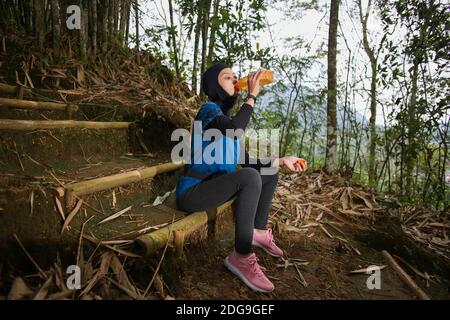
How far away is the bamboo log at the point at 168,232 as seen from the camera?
5.07 ft

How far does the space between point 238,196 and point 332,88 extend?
3.85 metres

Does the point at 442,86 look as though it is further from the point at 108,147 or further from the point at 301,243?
the point at 108,147

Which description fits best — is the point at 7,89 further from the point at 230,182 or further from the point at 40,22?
the point at 230,182

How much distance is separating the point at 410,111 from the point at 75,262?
5.31 metres

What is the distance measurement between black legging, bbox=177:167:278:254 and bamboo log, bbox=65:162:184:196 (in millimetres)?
450

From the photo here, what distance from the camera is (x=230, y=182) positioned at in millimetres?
1907

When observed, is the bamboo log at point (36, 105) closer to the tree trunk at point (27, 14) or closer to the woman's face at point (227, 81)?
the woman's face at point (227, 81)

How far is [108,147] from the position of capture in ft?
9.51

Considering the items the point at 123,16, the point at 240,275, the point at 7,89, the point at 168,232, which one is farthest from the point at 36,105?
the point at 123,16

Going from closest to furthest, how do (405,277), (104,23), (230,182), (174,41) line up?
(230,182) → (405,277) → (104,23) → (174,41)

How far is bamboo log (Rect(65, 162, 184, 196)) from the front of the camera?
175cm

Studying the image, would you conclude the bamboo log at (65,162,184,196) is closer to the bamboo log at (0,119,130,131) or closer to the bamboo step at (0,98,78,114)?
the bamboo log at (0,119,130,131)

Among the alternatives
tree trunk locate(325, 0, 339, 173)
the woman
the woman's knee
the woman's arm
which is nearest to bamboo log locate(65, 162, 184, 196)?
the woman
